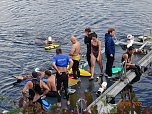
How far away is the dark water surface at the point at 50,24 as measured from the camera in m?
20.4

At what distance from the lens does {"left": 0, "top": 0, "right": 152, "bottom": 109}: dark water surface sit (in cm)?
2039

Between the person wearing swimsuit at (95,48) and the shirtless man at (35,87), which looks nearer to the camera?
the shirtless man at (35,87)

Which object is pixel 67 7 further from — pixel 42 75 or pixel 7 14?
pixel 42 75

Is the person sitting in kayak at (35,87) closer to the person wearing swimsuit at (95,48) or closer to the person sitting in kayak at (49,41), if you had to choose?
the person wearing swimsuit at (95,48)

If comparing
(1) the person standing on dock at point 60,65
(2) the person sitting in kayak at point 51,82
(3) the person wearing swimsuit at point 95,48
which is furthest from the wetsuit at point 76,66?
(2) the person sitting in kayak at point 51,82

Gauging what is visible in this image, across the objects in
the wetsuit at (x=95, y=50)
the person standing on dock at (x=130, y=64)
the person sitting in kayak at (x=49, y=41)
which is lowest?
the person sitting in kayak at (x=49, y=41)

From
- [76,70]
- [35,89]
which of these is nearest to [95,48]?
[76,70]

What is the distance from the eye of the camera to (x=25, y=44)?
2462cm

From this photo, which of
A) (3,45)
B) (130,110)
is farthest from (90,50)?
(3,45)

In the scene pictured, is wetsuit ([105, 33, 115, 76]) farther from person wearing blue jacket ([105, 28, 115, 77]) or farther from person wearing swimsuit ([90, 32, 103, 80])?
person wearing swimsuit ([90, 32, 103, 80])

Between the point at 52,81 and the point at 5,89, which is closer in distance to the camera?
the point at 52,81

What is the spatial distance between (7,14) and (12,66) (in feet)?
40.4

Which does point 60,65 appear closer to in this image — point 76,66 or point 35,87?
point 35,87

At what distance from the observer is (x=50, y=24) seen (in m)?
29.1
